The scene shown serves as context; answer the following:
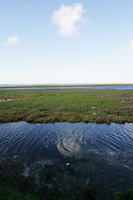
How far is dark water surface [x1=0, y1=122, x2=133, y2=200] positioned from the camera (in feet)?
18.1

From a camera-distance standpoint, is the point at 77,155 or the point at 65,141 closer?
the point at 77,155

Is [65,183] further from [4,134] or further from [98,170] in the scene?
[4,134]

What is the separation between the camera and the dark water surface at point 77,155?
5.53m

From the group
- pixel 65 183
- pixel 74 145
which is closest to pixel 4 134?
pixel 74 145

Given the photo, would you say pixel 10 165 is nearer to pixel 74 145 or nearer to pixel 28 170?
pixel 28 170

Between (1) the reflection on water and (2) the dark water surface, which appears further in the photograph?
(1) the reflection on water

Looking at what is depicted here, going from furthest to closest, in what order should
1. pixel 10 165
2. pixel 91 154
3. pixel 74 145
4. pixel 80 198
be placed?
pixel 74 145 < pixel 91 154 < pixel 10 165 < pixel 80 198

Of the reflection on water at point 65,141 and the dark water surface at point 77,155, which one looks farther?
the reflection on water at point 65,141

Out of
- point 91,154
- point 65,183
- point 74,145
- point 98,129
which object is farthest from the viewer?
point 98,129

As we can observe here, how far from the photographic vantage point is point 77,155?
768 centimetres

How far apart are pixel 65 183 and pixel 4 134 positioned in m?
9.37

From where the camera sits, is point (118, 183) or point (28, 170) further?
point (28, 170)

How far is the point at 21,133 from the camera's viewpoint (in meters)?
11.7

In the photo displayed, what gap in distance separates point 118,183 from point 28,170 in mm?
5215
